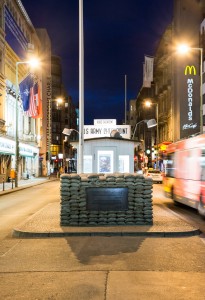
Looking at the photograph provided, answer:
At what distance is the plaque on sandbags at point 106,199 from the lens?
12.9 meters

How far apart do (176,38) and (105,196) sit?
2094 inches

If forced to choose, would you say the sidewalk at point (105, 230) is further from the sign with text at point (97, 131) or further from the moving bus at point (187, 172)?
the sign with text at point (97, 131)

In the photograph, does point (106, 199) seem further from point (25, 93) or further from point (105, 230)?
point (25, 93)

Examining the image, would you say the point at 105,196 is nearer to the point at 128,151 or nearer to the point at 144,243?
the point at 144,243

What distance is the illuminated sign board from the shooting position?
186 ft

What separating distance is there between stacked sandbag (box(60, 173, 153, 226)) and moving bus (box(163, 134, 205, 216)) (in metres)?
4.02

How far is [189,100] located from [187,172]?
1542 inches

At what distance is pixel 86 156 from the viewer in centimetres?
2923

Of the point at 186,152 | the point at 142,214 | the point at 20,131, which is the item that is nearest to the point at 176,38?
the point at 20,131

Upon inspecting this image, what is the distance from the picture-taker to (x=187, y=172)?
746 inches

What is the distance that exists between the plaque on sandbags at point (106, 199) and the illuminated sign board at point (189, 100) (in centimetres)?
4536

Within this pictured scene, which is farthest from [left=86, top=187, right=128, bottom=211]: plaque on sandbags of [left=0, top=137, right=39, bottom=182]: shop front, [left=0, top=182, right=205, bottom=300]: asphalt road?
[left=0, top=137, right=39, bottom=182]: shop front

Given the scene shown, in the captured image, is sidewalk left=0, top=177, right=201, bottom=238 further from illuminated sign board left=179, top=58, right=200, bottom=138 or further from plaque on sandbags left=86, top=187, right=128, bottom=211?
illuminated sign board left=179, top=58, right=200, bottom=138

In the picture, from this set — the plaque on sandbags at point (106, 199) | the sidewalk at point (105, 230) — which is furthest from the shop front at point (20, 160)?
the plaque on sandbags at point (106, 199)
